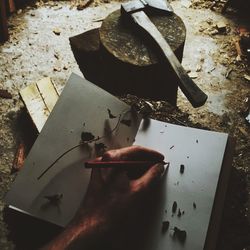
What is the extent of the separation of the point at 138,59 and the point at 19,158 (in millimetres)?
1232

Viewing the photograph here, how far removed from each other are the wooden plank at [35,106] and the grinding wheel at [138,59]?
605mm

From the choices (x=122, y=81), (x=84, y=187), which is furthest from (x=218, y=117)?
(x=84, y=187)

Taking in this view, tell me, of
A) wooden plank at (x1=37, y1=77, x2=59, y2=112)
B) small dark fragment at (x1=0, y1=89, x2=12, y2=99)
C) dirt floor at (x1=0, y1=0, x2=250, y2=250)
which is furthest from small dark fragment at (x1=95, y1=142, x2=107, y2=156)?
small dark fragment at (x1=0, y1=89, x2=12, y2=99)

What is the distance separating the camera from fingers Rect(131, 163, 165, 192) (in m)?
1.77

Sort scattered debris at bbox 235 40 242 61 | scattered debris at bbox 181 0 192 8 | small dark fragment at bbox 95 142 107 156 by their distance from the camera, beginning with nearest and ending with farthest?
small dark fragment at bbox 95 142 107 156, scattered debris at bbox 235 40 242 61, scattered debris at bbox 181 0 192 8

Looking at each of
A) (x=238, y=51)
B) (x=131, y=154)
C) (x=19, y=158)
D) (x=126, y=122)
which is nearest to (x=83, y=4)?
(x=238, y=51)

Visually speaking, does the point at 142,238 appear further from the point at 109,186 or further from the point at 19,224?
the point at 19,224

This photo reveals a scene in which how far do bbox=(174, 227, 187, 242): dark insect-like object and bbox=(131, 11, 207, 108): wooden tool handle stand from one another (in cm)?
98

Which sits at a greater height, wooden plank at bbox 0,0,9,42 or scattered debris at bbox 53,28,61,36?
wooden plank at bbox 0,0,9,42

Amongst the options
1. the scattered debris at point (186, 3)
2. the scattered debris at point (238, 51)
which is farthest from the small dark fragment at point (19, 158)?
the scattered debris at point (186, 3)

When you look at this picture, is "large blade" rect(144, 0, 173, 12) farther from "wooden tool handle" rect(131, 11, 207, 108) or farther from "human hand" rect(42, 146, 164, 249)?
"human hand" rect(42, 146, 164, 249)

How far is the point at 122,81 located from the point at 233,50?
178 cm

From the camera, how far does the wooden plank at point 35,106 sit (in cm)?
282

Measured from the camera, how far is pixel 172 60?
104 inches
